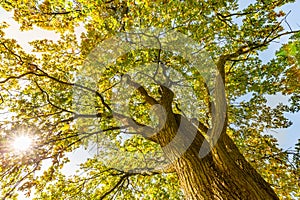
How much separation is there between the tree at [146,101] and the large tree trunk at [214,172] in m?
0.03

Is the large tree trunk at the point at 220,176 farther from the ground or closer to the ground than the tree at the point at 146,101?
closer to the ground

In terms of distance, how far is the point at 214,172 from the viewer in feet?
11.7

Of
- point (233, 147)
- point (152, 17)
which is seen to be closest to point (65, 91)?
point (152, 17)

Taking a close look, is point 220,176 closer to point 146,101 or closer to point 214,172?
point 214,172

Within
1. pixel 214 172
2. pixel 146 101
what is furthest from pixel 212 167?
pixel 146 101

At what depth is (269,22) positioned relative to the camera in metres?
5.58

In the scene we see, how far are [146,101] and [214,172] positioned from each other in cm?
353

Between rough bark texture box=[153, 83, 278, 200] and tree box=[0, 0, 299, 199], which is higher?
tree box=[0, 0, 299, 199]

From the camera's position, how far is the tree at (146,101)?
4.52m

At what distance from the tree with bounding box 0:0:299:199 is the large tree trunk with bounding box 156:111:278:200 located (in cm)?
3

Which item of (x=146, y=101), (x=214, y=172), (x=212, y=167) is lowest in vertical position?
(x=214, y=172)

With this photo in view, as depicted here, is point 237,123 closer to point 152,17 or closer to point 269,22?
point 269,22

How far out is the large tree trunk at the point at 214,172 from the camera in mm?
3186

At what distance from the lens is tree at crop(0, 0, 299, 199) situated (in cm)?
452
